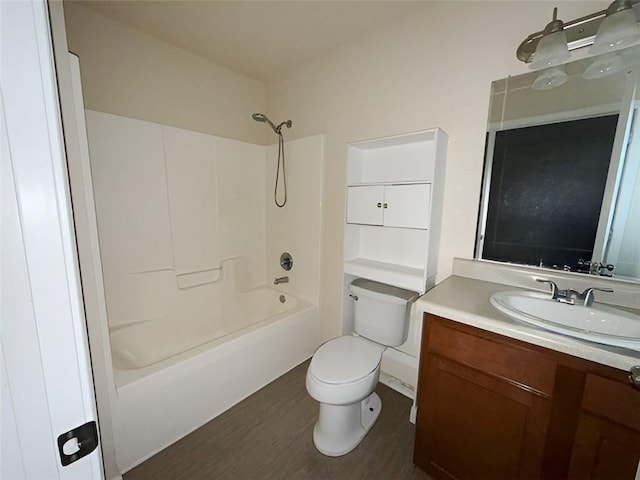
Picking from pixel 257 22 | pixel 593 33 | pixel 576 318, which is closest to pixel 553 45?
pixel 593 33

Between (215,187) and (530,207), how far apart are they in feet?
7.31

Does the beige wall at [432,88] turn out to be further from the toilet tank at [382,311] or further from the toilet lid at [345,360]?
the toilet lid at [345,360]

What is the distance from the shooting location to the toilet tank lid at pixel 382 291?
1.62 meters

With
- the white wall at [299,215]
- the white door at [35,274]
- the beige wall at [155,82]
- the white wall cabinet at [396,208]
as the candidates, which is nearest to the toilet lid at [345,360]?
the white wall cabinet at [396,208]

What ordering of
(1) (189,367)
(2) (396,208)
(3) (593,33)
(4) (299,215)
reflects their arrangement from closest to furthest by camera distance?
1. (3) (593,33)
2. (1) (189,367)
3. (2) (396,208)
4. (4) (299,215)

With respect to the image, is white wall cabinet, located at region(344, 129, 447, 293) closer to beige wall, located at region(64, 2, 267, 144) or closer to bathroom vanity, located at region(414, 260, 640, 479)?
bathroom vanity, located at region(414, 260, 640, 479)

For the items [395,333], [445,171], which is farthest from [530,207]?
[395,333]

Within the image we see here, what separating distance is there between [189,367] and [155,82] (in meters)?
2.03

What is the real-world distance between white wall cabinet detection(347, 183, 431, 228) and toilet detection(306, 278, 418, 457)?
0.47 m

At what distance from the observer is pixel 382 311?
5.53 feet

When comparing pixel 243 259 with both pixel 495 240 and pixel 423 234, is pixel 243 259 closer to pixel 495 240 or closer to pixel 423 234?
pixel 423 234

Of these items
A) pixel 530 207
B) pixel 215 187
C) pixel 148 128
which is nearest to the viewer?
pixel 530 207

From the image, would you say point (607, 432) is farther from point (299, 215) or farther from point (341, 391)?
point (299, 215)

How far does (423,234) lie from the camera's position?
1674 mm
